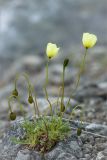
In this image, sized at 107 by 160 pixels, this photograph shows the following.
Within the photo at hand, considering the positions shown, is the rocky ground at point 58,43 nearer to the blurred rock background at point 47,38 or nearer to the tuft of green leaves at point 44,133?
the blurred rock background at point 47,38

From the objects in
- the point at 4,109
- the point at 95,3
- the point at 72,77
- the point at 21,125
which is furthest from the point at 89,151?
the point at 95,3

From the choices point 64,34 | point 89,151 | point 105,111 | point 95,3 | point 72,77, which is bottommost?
point 89,151

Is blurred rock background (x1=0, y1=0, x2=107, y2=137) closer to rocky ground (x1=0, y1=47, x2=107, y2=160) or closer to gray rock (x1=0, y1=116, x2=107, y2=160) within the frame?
rocky ground (x1=0, y1=47, x2=107, y2=160)

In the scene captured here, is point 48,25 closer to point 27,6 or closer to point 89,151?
point 27,6

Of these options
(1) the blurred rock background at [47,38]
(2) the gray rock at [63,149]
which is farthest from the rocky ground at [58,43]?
(2) the gray rock at [63,149]

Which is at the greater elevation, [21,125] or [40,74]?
[40,74]

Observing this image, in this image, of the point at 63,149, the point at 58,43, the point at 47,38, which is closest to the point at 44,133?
the point at 63,149

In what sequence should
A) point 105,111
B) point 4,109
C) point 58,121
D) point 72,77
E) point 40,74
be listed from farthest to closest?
point 40,74 → point 72,77 → point 4,109 → point 105,111 → point 58,121
